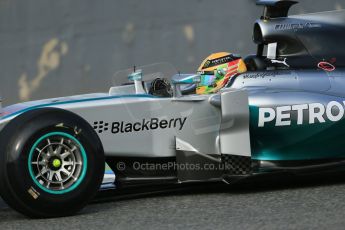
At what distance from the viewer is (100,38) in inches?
398

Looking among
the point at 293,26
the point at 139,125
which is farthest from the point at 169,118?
the point at 293,26

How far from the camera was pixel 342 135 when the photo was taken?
6.20 meters

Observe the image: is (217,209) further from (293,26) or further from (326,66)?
(293,26)

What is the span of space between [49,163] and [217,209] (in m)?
1.11

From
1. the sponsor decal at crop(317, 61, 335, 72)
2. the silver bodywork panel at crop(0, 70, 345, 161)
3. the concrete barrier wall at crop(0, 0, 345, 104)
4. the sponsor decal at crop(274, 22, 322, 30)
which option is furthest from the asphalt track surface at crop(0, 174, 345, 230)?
the concrete barrier wall at crop(0, 0, 345, 104)

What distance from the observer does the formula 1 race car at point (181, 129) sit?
525 centimetres

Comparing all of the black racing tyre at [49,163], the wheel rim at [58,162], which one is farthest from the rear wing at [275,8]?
the wheel rim at [58,162]

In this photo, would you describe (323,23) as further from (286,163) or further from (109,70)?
(109,70)

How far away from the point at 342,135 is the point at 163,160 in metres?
A: 1.36

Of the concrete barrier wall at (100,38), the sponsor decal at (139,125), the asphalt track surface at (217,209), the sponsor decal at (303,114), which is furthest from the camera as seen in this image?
the concrete barrier wall at (100,38)

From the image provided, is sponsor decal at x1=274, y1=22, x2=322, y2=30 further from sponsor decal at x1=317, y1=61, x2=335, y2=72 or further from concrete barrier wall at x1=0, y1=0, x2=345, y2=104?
concrete barrier wall at x1=0, y1=0, x2=345, y2=104

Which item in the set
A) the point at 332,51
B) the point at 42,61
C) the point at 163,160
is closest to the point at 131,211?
the point at 163,160

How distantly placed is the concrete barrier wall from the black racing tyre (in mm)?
4590

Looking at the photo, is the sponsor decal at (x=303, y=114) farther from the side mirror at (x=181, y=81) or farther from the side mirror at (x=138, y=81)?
the side mirror at (x=138, y=81)
